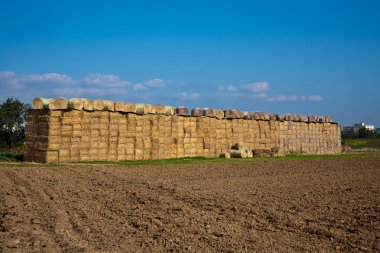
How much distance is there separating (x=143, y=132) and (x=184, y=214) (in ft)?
51.2

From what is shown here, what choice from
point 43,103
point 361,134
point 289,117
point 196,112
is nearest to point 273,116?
point 289,117

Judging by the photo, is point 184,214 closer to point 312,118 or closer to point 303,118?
point 303,118

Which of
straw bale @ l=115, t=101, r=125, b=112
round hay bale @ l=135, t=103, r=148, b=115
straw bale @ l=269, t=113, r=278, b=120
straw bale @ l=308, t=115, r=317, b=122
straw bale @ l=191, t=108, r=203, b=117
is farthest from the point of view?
straw bale @ l=308, t=115, r=317, b=122

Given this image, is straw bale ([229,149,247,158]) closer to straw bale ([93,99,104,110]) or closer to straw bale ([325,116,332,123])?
straw bale ([93,99,104,110])

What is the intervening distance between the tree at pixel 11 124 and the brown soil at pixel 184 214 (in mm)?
17535

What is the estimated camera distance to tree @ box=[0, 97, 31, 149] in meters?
32.3

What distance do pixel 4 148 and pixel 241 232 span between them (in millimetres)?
27217

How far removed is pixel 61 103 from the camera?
21.3 meters

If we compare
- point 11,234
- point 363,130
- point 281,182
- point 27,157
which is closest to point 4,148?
point 27,157

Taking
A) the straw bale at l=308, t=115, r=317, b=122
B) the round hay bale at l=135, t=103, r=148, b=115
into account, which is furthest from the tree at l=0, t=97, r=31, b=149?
the straw bale at l=308, t=115, r=317, b=122

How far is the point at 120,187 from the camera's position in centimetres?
1338

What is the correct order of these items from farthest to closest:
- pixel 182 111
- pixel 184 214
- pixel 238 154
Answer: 1. pixel 238 154
2. pixel 182 111
3. pixel 184 214

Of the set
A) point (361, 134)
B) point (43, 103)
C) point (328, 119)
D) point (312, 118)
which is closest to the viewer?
point (43, 103)

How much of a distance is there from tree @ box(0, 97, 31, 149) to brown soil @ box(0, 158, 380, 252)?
57.5 feet
